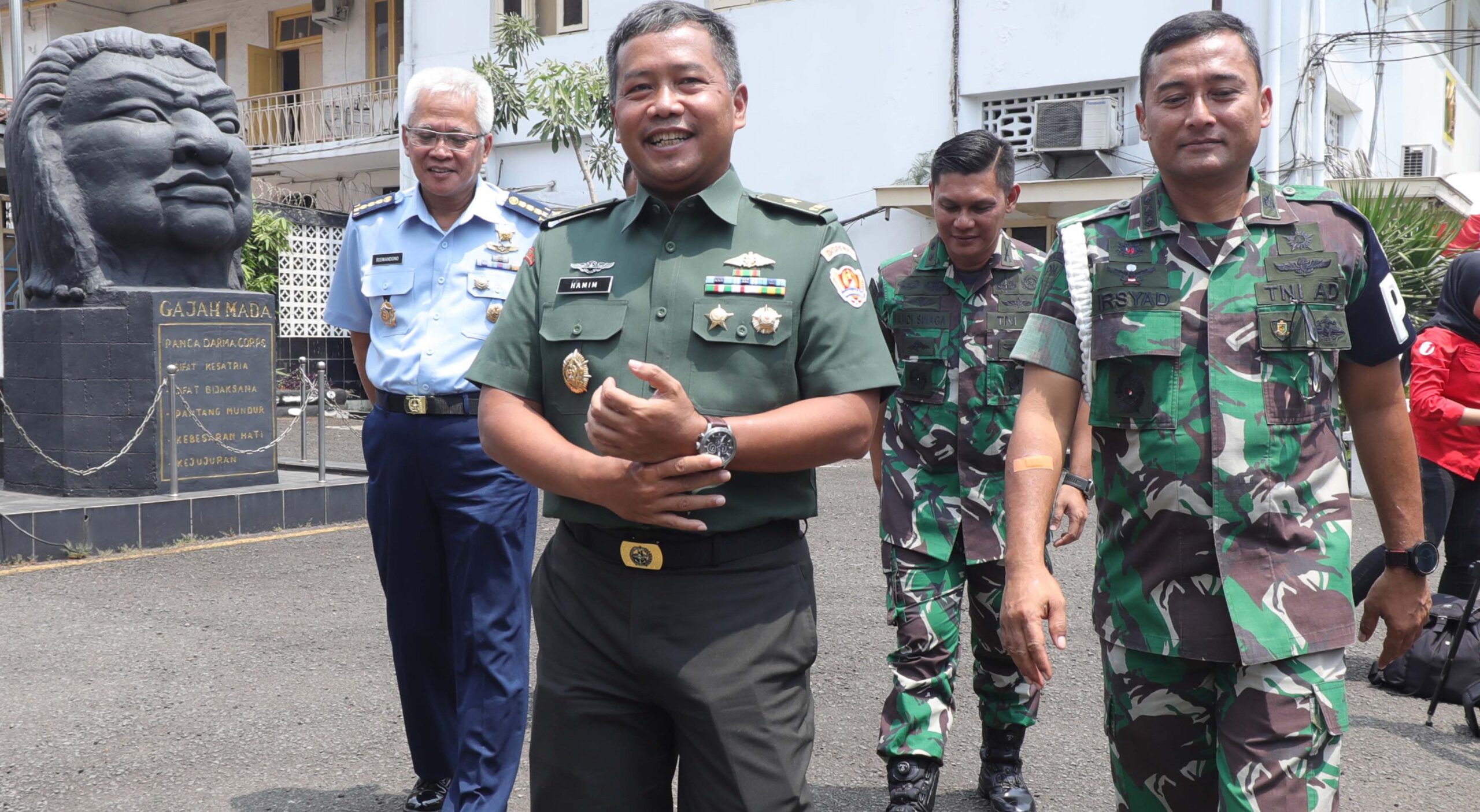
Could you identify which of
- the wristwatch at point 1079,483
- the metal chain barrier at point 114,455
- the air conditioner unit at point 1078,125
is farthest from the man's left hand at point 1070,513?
the air conditioner unit at point 1078,125

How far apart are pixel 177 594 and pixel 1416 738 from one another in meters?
5.64

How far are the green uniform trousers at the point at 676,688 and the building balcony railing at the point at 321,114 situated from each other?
19832mm

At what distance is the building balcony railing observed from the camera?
21328 millimetres

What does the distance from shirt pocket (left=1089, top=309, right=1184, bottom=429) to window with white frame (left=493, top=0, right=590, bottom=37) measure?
17.8 m

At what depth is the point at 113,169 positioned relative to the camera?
8.45m

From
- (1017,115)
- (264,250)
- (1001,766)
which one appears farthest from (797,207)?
(264,250)

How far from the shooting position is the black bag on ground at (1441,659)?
182 inches

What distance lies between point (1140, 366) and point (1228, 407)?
0.18m

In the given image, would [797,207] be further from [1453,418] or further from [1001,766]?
[1453,418]

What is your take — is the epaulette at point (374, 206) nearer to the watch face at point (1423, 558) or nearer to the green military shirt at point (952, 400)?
the green military shirt at point (952, 400)

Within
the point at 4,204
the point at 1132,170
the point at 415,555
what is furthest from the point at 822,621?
the point at 4,204

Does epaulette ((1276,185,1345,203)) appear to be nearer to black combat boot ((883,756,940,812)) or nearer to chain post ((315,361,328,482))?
black combat boot ((883,756,940,812))

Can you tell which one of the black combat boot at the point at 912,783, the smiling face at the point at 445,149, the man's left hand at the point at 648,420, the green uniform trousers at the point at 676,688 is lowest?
the black combat boot at the point at 912,783

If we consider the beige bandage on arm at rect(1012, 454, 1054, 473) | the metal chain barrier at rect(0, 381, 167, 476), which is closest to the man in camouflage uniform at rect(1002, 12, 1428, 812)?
the beige bandage on arm at rect(1012, 454, 1054, 473)
